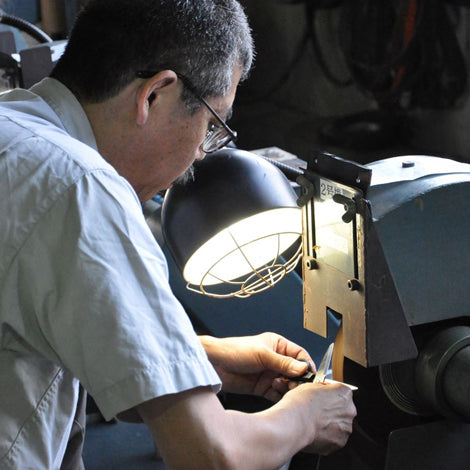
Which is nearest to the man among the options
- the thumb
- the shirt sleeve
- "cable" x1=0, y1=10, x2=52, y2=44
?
the shirt sleeve

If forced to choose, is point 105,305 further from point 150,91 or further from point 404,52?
point 404,52

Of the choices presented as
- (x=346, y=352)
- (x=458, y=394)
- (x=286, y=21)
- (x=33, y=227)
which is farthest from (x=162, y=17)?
(x=286, y=21)

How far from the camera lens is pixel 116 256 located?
2.45ft

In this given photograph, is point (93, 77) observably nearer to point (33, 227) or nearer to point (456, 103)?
point (33, 227)

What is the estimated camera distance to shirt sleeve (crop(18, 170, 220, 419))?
728 millimetres

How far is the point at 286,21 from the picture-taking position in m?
4.50

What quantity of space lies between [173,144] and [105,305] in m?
0.33

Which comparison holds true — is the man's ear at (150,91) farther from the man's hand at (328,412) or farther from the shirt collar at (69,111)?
the man's hand at (328,412)

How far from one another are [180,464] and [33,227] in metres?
0.29

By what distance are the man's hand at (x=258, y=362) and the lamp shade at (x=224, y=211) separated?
138mm

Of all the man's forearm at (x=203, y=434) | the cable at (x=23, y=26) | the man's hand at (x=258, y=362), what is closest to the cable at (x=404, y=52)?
the cable at (x=23, y=26)

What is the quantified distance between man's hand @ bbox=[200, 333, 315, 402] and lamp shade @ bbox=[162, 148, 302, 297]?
0.45ft

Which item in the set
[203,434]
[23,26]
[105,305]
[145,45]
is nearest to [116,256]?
[105,305]

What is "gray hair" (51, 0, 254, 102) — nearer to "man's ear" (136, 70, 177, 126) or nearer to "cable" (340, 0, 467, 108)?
"man's ear" (136, 70, 177, 126)
